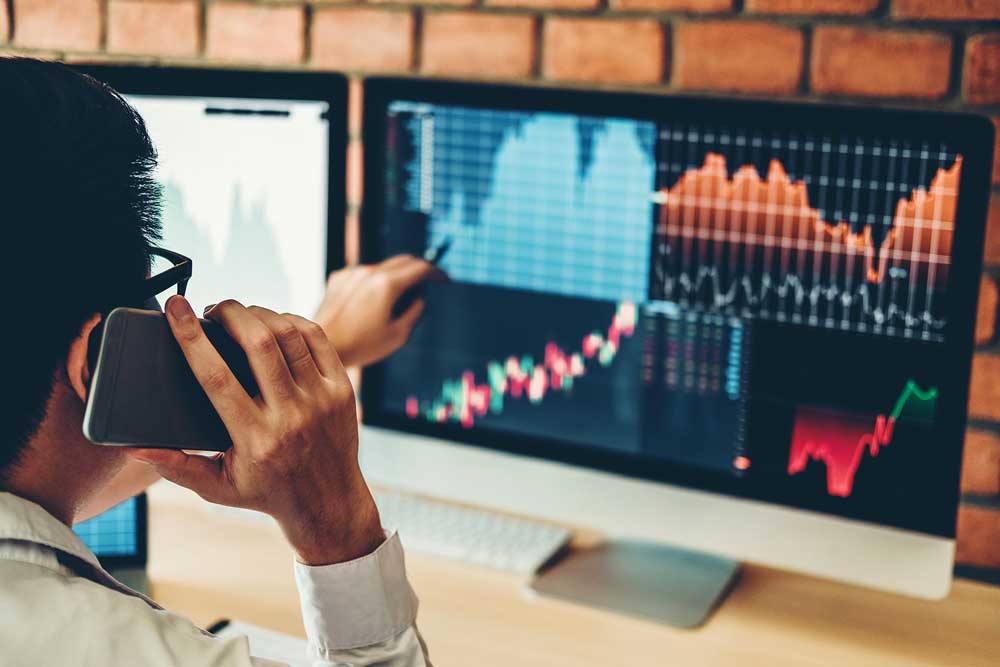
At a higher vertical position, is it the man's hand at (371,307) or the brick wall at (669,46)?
the brick wall at (669,46)

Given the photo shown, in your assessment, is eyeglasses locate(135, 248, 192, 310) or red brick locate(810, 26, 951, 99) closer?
eyeglasses locate(135, 248, 192, 310)

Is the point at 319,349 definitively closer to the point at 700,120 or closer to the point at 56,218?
the point at 56,218

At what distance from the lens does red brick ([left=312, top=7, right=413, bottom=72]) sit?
5.32 feet

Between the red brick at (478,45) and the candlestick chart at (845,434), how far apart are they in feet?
2.33

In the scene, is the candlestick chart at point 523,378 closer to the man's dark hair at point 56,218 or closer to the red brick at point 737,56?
the red brick at point 737,56

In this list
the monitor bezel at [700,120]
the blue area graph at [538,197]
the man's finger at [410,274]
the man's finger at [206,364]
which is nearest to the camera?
the man's finger at [206,364]

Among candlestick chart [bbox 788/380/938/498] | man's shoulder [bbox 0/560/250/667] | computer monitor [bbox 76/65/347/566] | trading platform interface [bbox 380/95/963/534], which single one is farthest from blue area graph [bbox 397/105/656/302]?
man's shoulder [bbox 0/560/250/667]

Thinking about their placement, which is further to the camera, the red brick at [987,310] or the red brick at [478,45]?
the red brick at [478,45]

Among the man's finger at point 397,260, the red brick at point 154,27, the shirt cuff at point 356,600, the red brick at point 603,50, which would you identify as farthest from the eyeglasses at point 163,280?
the red brick at point 154,27

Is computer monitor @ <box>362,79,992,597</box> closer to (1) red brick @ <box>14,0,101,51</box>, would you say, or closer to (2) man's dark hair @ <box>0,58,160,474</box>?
(2) man's dark hair @ <box>0,58,160,474</box>

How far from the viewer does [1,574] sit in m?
0.62

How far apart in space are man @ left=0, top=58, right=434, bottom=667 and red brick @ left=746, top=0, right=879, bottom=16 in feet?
2.86

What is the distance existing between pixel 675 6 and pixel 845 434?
66 cm

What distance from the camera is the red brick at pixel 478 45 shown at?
155cm
